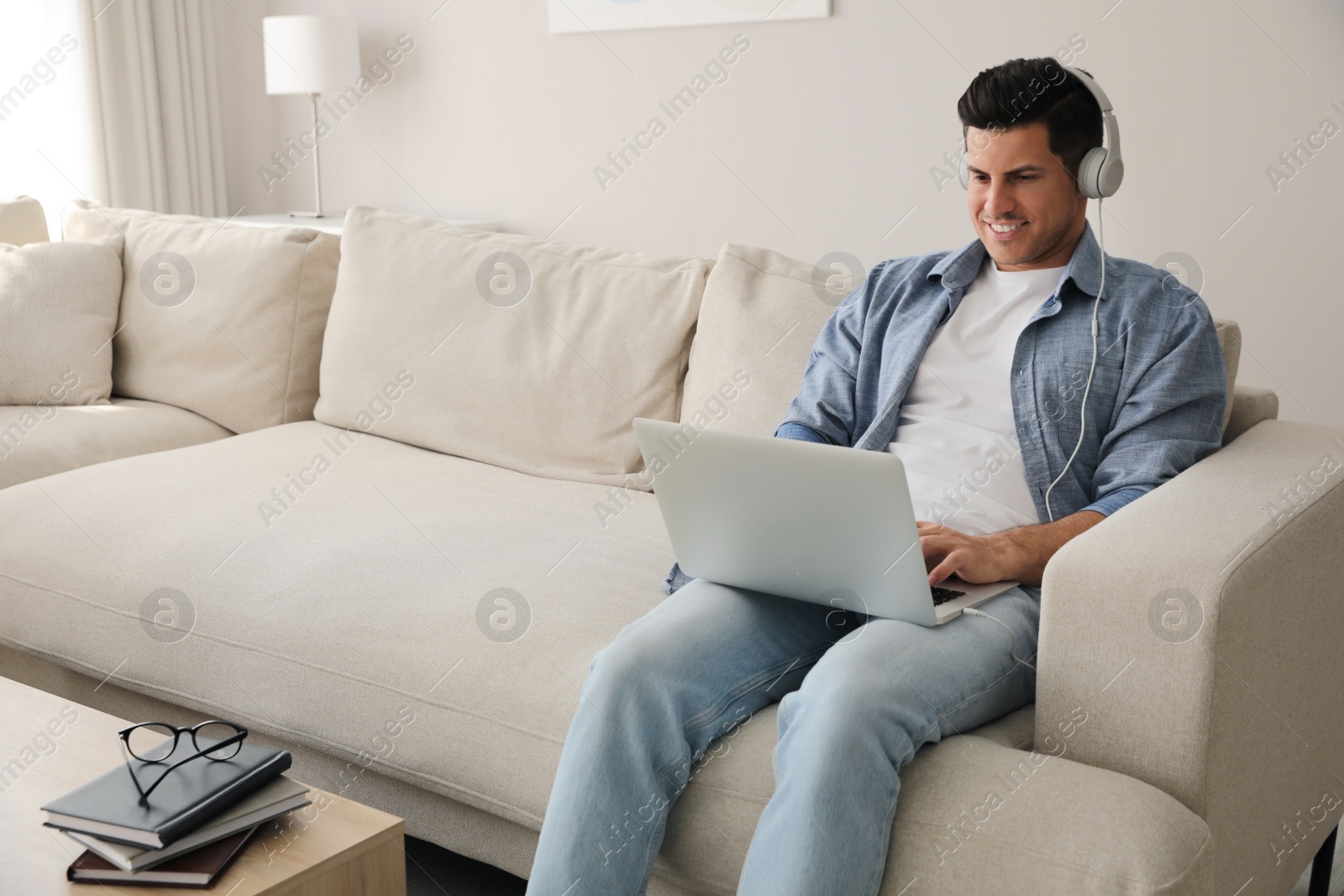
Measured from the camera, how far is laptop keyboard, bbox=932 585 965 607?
50.8 inches

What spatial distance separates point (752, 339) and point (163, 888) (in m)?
1.17

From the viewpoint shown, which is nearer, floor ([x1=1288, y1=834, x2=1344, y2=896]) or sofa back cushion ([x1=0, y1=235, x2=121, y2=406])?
floor ([x1=1288, y1=834, x2=1344, y2=896])

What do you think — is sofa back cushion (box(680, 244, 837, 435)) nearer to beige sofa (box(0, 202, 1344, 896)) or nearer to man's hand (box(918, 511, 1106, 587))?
beige sofa (box(0, 202, 1344, 896))

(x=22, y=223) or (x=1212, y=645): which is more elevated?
(x=22, y=223)

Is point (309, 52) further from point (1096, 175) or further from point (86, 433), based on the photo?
point (1096, 175)

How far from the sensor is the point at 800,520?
1.20 metres

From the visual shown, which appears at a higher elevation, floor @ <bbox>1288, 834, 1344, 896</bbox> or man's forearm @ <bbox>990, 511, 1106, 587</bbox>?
man's forearm @ <bbox>990, 511, 1106, 587</bbox>

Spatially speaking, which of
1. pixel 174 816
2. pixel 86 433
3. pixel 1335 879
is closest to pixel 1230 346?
pixel 1335 879

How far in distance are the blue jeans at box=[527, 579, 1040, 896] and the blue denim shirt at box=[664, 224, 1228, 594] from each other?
0.61 feet

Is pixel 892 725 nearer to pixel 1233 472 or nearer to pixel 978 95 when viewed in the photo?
pixel 1233 472

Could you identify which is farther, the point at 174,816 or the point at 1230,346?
the point at 1230,346

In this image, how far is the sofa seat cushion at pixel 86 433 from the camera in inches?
87.7

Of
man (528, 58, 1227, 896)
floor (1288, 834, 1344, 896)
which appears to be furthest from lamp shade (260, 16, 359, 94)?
floor (1288, 834, 1344, 896)

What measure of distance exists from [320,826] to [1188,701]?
83cm
